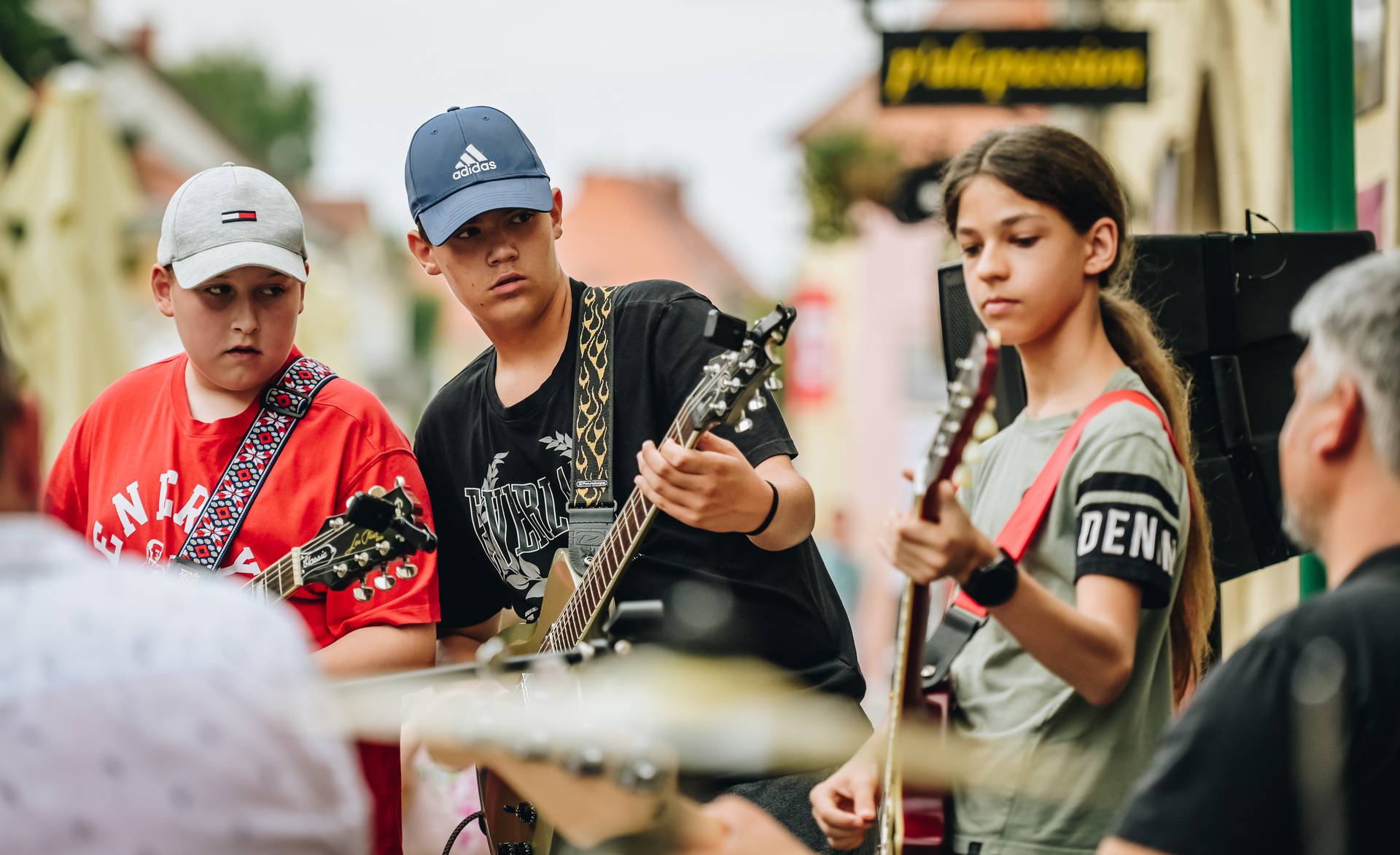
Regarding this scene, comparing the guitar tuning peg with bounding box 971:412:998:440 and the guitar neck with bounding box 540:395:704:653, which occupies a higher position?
the guitar tuning peg with bounding box 971:412:998:440

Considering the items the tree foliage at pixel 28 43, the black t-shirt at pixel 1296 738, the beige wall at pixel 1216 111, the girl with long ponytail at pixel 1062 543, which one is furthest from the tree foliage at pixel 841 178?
the tree foliage at pixel 28 43

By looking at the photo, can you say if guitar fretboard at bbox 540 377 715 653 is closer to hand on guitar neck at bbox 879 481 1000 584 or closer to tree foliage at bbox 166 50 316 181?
hand on guitar neck at bbox 879 481 1000 584

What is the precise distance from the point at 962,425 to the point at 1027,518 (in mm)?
346

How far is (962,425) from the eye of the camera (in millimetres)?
2422

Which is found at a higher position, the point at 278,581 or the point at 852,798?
the point at 278,581

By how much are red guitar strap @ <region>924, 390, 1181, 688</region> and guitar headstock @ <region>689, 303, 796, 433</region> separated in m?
0.55

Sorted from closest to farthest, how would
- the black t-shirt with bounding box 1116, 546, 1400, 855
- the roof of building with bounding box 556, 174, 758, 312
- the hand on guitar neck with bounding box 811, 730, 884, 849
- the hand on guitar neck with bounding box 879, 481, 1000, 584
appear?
1. the black t-shirt with bounding box 1116, 546, 1400, 855
2. the hand on guitar neck with bounding box 879, 481, 1000, 584
3. the hand on guitar neck with bounding box 811, 730, 884, 849
4. the roof of building with bounding box 556, 174, 758, 312

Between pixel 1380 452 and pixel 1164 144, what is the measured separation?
9604 mm

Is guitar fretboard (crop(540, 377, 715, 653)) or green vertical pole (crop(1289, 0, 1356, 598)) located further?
green vertical pole (crop(1289, 0, 1356, 598))

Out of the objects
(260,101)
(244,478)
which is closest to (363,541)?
(244,478)

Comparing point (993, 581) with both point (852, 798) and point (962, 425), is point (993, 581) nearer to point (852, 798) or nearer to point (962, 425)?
point (962, 425)

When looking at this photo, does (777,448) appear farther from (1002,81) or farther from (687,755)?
(1002,81)

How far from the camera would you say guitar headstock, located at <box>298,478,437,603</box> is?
3.06 metres

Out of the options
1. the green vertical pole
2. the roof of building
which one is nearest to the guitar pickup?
the green vertical pole
